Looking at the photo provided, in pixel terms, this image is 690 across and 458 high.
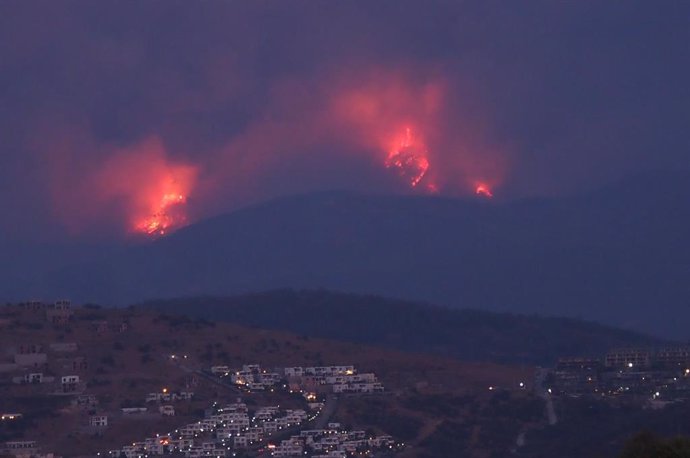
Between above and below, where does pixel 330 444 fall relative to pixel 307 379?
below

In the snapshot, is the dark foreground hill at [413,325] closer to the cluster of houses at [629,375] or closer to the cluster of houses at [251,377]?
the cluster of houses at [629,375]

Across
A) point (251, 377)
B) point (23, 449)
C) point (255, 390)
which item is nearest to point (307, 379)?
point (251, 377)

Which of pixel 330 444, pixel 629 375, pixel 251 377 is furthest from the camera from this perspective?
pixel 629 375

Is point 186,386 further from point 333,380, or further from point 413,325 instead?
point 413,325

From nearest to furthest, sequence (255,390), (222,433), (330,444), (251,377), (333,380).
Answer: (330,444) → (222,433) → (255,390) → (333,380) → (251,377)

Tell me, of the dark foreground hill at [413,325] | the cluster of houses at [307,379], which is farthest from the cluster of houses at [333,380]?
the dark foreground hill at [413,325]

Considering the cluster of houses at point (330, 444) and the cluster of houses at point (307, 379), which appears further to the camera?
the cluster of houses at point (307, 379)

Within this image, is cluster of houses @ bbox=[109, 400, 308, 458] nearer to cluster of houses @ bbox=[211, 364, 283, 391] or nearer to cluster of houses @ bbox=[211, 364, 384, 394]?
cluster of houses @ bbox=[211, 364, 283, 391]
